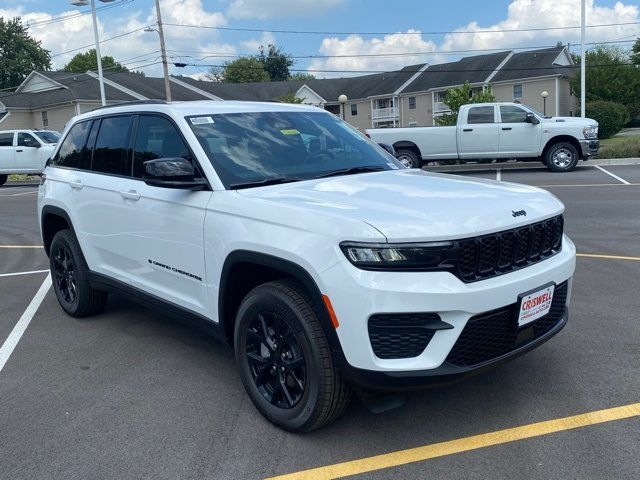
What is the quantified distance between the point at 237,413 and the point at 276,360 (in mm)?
532

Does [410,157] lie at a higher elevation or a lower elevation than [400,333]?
higher

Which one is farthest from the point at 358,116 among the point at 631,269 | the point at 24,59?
the point at 631,269

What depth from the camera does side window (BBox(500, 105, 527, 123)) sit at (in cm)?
1803

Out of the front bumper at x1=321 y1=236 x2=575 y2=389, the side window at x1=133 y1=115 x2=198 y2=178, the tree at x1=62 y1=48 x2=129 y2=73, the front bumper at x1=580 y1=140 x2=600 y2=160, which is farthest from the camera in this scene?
the tree at x1=62 y1=48 x2=129 y2=73

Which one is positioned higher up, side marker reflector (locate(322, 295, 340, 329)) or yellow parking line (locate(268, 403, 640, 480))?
side marker reflector (locate(322, 295, 340, 329))

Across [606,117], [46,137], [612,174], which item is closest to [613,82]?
[606,117]

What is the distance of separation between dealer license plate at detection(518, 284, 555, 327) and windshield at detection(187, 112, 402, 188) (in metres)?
1.57

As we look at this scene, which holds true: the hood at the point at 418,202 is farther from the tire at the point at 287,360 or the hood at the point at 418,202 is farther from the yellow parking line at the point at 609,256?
the yellow parking line at the point at 609,256

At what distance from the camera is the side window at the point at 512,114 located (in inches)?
710

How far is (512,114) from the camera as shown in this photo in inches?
714

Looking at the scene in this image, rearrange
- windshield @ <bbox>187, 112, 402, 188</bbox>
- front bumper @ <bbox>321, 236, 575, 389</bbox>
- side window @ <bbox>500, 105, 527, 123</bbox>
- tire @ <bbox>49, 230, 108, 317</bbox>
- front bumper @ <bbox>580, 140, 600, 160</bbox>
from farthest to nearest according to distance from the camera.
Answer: side window @ <bbox>500, 105, 527, 123</bbox> → front bumper @ <bbox>580, 140, 600, 160</bbox> → tire @ <bbox>49, 230, 108, 317</bbox> → windshield @ <bbox>187, 112, 402, 188</bbox> → front bumper @ <bbox>321, 236, 575, 389</bbox>

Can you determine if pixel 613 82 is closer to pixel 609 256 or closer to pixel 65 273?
pixel 609 256

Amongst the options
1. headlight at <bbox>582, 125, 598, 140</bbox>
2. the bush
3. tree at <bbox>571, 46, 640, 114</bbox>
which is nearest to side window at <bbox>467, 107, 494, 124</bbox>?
headlight at <bbox>582, 125, 598, 140</bbox>

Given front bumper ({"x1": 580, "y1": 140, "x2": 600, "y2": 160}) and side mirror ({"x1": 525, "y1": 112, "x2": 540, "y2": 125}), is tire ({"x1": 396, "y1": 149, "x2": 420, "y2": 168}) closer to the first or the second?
side mirror ({"x1": 525, "y1": 112, "x2": 540, "y2": 125})
